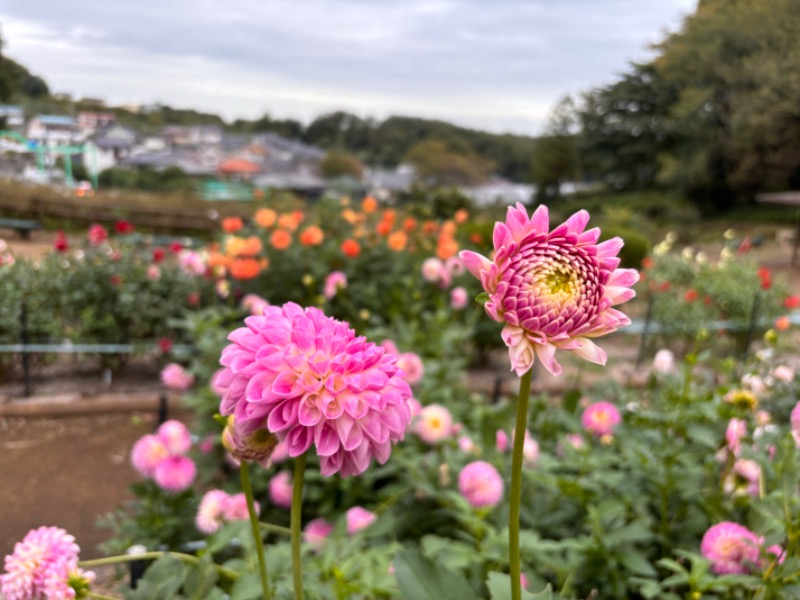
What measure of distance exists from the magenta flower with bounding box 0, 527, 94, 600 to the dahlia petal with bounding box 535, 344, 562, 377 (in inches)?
19.8

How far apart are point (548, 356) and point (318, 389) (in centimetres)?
18

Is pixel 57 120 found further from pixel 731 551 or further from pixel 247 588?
pixel 731 551

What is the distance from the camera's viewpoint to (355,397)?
50 cm

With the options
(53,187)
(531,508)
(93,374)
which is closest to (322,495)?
(531,508)

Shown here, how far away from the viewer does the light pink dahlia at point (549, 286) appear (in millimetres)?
460

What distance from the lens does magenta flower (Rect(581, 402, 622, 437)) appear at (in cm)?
150

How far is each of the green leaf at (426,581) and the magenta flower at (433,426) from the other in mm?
937

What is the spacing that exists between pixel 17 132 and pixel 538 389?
9.50m

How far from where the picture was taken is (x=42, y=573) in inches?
25.3

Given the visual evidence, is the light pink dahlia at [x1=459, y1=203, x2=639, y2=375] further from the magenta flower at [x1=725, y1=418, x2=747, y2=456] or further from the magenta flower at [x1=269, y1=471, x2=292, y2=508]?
the magenta flower at [x1=269, y1=471, x2=292, y2=508]

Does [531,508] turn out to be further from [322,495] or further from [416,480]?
[322,495]

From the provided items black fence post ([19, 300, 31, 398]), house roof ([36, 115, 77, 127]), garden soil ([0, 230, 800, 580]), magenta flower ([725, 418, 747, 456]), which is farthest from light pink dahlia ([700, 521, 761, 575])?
house roof ([36, 115, 77, 127])

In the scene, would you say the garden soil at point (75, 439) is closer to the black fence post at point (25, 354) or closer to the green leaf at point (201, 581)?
the black fence post at point (25, 354)

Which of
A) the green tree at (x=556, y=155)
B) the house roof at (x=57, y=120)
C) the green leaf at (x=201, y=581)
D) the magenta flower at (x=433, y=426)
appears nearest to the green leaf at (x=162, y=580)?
the green leaf at (x=201, y=581)
